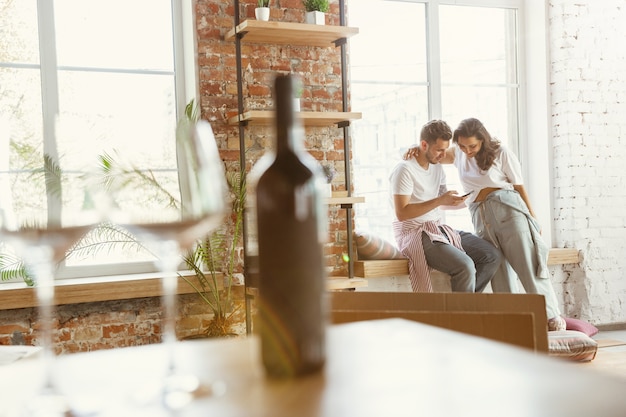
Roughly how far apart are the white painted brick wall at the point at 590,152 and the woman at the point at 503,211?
72cm

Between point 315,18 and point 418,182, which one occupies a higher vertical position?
point 315,18

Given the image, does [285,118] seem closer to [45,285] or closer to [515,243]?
[45,285]

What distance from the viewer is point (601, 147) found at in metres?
5.29

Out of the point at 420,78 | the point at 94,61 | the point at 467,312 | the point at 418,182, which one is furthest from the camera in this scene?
the point at 420,78

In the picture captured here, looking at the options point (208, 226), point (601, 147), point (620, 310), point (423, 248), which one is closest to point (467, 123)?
point (423, 248)

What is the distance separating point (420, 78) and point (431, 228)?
4.10ft

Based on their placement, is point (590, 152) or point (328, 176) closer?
point (328, 176)

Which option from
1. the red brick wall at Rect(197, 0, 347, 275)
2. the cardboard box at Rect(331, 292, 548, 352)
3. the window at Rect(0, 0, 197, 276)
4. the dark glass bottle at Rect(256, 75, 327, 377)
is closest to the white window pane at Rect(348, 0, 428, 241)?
the red brick wall at Rect(197, 0, 347, 275)

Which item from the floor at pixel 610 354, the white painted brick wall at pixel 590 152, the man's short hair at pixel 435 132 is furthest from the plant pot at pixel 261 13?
the floor at pixel 610 354

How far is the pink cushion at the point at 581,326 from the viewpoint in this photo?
15.6ft

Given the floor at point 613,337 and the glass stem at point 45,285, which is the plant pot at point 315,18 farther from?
the glass stem at point 45,285

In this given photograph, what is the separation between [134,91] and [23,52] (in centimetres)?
64

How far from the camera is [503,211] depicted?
15.0ft

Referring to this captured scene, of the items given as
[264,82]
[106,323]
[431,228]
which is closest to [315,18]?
[264,82]
